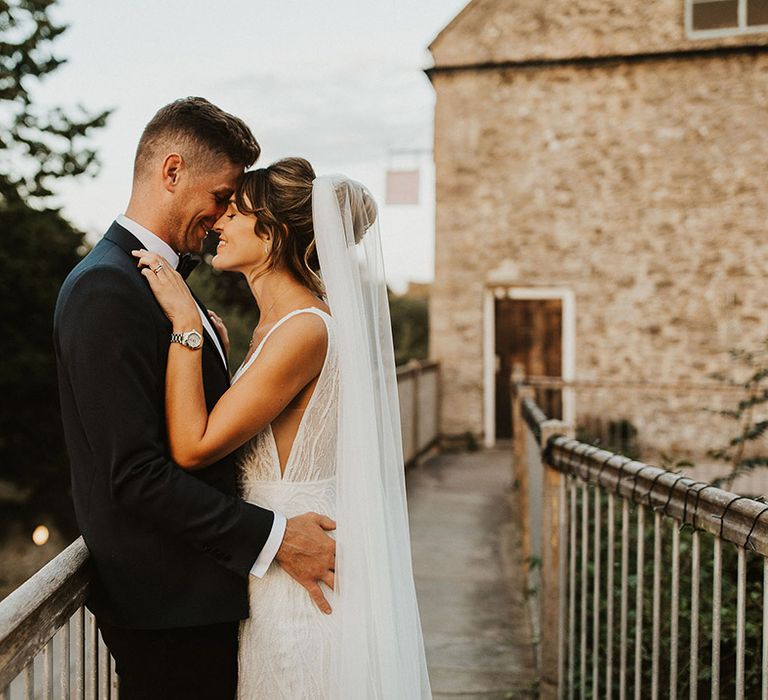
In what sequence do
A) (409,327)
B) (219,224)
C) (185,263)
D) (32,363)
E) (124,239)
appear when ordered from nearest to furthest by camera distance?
(124,239) → (219,224) → (185,263) → (32,363) → (409,327)

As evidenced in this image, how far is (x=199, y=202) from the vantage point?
2.06 metres

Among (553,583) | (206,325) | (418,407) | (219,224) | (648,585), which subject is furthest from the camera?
(418,407)

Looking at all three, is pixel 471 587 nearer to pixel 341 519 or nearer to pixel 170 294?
pixel 341 519

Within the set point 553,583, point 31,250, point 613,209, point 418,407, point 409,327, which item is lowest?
point 418,407

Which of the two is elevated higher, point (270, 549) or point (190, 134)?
point (190, 134)

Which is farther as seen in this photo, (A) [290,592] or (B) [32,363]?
(B) [32,363]

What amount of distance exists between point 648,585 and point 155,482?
308 cm

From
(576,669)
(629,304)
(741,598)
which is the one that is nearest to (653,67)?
(629,304)

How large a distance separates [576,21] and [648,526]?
937 cm

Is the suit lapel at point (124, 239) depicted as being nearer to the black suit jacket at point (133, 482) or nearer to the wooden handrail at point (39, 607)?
the black suit jacket at point (133, 482)

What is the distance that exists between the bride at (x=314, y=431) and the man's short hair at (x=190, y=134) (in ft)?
0.44

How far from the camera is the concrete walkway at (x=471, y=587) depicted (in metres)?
4.14

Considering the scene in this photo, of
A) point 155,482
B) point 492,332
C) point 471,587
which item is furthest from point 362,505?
point 492,332

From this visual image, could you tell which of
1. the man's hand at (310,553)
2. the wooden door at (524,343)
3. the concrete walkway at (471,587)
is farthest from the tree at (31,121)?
the man's hand at (310,553)
